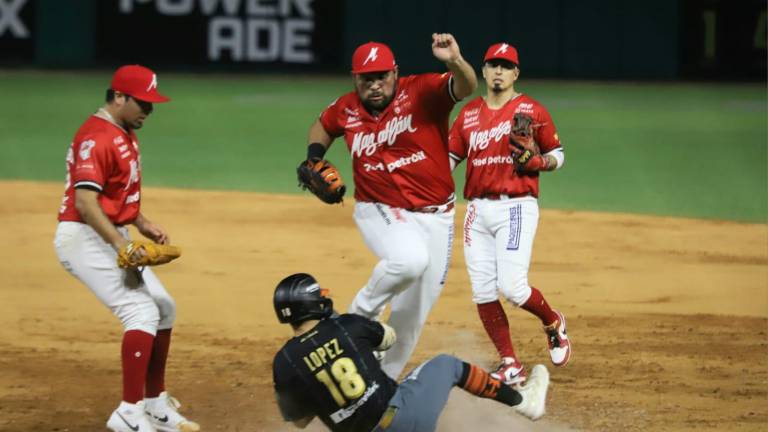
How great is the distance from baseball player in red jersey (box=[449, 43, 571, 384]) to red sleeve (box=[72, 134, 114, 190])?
7.47 ft

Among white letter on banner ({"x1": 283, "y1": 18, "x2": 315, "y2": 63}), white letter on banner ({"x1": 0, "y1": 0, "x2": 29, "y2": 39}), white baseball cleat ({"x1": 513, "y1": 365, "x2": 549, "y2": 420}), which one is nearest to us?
white baseball cleat ({"x1": 513, "y1": 365, "x2": 549, "y2": 420})

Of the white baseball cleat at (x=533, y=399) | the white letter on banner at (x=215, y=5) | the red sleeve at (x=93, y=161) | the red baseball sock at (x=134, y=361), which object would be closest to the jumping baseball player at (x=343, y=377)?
the white baseball cleat at (x=533, y=399)

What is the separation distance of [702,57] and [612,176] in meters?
10.5

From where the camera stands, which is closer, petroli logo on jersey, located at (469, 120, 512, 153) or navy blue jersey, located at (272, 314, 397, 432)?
navy blue jersey, located at (272, 314, 397, 432)

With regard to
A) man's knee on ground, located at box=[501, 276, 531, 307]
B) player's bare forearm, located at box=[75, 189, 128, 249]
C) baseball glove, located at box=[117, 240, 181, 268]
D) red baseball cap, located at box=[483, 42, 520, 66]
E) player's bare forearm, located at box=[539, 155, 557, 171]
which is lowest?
man's knee on ground, located at box=[501, 276, 531, 307]

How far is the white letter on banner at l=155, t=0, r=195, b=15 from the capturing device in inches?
933

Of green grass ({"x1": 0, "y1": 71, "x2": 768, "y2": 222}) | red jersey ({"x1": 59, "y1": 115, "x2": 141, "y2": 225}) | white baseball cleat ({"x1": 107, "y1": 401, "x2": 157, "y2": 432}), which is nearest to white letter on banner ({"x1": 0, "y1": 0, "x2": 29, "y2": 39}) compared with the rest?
green grass ({"x1": 0, "y1": 71, "x2": 768, "y2": 222})

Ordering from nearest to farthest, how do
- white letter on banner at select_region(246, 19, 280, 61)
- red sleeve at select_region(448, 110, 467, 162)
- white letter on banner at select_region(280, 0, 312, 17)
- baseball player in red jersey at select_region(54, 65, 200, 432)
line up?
baseball player in red jersey at select_region(54, 65, 200, 432) < red sleeve at select_region(448, 110, 467, 162) < white letter on banner at select_region(246, 19, 280, 61) < white letter on banner at select_region(280, 0, 312, 17)

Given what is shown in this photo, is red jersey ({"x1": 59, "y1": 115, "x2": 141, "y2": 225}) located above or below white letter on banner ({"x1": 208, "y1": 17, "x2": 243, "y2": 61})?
above

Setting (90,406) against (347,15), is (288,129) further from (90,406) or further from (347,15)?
(90,406)

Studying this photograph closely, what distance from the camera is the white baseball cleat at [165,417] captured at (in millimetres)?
6500

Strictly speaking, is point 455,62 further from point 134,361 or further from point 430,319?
point 430,319

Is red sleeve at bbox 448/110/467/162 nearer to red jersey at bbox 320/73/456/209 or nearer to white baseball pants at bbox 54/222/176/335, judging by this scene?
red jersey at bbox 320/73/456/209

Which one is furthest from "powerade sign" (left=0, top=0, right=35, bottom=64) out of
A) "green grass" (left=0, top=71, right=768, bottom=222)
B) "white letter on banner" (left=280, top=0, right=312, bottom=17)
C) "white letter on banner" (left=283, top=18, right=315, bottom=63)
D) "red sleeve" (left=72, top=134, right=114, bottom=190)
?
"red sleeve" (left=72, top=134, right=114, bottom=190)
